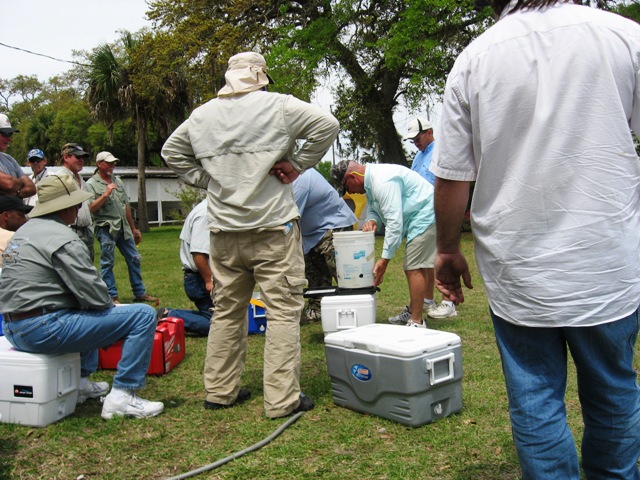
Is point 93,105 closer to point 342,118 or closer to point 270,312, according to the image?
point 342,118

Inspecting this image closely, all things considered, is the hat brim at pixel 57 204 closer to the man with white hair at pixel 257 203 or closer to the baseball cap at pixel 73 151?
the man with white hair at pixel 257 203

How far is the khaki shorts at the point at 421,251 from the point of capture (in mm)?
5461

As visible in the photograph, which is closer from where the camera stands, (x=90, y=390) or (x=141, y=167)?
(x=90, y=390)

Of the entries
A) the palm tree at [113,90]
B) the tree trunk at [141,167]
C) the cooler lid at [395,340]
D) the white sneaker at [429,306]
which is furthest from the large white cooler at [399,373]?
the tree trunk at [141,167]

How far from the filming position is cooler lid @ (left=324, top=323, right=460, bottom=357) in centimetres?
336

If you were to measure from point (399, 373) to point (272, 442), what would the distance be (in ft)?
2.52

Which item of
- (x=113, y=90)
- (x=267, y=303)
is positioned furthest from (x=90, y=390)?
(x=113, y=90)

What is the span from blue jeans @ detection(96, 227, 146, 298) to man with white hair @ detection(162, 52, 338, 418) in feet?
13.4

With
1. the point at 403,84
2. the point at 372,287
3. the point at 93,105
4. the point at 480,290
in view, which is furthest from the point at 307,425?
the point at 93,105

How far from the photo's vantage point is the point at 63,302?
348cm

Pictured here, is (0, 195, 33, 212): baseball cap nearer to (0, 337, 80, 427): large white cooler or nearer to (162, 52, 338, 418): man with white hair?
(0, 337, 80, 427): large white cooler

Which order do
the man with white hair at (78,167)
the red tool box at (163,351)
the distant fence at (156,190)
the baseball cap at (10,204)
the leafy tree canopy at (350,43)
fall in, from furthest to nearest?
the distant fence at (156,190), the leafy tree canopy at (350,43), the man with white hair at (78,167), the baseball cap at (10,204), the red tool box at (163,351)

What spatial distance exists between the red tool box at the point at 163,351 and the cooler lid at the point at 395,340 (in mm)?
1435

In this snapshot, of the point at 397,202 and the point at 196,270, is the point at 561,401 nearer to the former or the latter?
the point at 397,202
